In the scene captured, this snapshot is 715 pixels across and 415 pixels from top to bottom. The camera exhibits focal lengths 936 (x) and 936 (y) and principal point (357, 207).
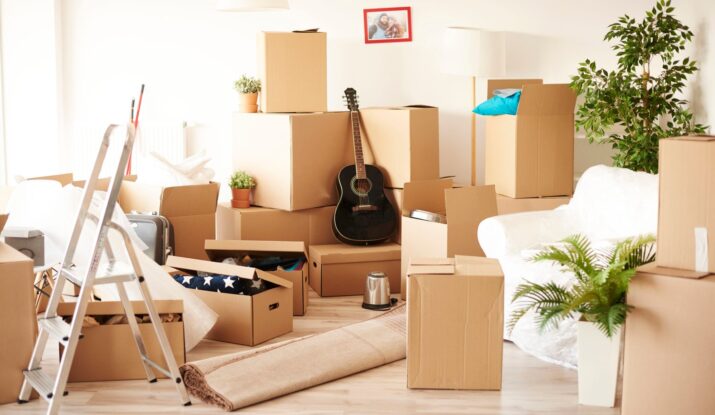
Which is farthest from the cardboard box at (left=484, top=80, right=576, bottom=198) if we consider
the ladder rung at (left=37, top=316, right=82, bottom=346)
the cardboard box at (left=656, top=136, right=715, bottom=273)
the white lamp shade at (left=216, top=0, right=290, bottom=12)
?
the ladder rung at (left=37, top=316, right=82, bottom=346)

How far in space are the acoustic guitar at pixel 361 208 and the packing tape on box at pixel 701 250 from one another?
2506 millimetres

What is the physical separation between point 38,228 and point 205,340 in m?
0.88

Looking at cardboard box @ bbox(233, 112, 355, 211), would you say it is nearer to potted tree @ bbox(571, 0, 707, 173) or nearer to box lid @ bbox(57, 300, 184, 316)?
potted tree @ bbox(571, 0, 707, 173)

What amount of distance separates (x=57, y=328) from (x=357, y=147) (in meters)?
2.56

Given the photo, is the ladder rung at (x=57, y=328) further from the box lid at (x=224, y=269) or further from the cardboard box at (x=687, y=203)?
the cardboard box at (x=687, y=203)

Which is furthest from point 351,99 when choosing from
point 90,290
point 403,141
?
point 90,290

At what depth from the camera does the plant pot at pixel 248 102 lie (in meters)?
5.50

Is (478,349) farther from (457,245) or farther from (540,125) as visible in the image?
(540,125)

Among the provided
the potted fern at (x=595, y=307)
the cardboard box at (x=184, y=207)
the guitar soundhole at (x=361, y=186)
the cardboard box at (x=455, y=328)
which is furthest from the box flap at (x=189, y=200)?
the potted fern at (x=595, y=307)

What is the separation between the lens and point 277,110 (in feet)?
17.6

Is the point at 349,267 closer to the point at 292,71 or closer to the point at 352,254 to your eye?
the point at 352,254

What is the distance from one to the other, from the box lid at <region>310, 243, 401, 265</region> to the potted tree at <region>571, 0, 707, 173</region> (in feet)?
4.21

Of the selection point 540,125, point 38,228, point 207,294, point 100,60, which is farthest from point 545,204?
point 100,60

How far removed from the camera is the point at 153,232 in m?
4.64
